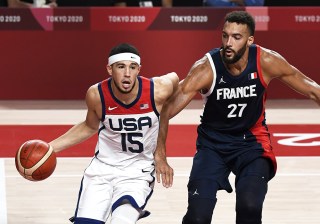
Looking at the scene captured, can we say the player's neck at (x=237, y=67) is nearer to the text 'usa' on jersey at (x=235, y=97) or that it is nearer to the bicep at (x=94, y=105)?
the text 'usa' on jersey at (x=235, y=97)

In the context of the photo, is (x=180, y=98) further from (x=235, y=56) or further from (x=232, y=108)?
(x=235, y=56)

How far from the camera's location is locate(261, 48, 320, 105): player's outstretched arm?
6.20 metres

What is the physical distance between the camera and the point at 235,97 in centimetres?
610

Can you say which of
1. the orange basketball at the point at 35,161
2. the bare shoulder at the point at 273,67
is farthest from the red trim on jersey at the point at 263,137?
the orange basketball at the point at 35,161

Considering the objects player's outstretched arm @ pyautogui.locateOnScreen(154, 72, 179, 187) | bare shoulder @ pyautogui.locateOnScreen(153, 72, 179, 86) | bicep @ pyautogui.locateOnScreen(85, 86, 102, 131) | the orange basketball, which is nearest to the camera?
the orange basketball

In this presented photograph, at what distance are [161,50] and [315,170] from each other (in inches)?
171

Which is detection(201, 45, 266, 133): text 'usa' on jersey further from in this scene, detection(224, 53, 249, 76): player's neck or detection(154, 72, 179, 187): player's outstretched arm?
detection(154, 72, 179, 187): player's outstretched arm

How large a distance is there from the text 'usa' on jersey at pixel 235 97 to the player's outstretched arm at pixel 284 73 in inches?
2.4

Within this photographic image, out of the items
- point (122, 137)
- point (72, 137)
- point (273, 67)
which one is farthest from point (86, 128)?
point (273, 67)

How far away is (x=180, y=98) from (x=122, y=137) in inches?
20.0

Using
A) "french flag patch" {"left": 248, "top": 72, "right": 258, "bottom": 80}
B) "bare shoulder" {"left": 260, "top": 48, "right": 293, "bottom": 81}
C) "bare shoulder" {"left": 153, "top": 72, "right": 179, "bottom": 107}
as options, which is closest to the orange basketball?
"bare shoulder" {"left": 153, "top": 72, "right": 179, "bottom": 107}

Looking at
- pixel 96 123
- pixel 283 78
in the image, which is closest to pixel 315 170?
pixel 283 78

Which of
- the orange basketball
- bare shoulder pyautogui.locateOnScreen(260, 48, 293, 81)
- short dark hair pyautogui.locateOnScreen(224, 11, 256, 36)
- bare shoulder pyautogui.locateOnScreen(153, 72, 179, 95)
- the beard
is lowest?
the orange basketball

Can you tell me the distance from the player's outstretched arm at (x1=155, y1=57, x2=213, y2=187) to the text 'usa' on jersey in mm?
64
